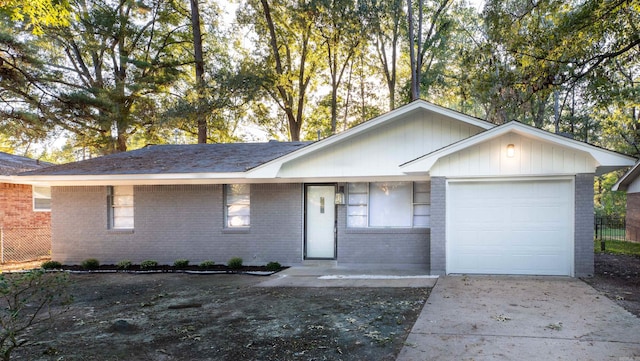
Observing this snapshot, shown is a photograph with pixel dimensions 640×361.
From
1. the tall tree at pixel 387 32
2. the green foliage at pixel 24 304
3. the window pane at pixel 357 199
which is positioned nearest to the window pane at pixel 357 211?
the window pane at pixel 357 199

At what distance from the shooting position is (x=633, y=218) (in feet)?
64.0

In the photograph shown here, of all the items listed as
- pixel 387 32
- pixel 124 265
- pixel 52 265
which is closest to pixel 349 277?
pixel 124 265

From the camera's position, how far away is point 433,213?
9086 mm

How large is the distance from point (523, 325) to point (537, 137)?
14.4ft

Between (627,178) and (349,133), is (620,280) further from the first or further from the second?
(349,133)

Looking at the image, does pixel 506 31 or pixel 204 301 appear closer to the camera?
pixel 204 301

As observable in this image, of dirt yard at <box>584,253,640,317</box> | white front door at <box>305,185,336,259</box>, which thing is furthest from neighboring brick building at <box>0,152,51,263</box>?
dirt yard at <box>584,253,640,317</box>

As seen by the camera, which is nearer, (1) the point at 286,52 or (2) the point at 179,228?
(2) the point at 179,228

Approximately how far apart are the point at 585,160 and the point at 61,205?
14.1 meters

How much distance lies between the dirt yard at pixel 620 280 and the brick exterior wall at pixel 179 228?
7018 mm

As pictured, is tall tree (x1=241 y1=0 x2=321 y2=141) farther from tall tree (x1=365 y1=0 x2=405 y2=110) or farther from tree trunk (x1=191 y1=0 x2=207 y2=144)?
tall tree (x1=365 y1=0 x2=405 y2=110)

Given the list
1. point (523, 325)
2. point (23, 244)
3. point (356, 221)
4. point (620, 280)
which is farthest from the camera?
point (23, 244)

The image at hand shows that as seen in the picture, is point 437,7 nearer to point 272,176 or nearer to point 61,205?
point 272,176

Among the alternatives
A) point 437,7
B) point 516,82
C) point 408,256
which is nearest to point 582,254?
point 408,256
